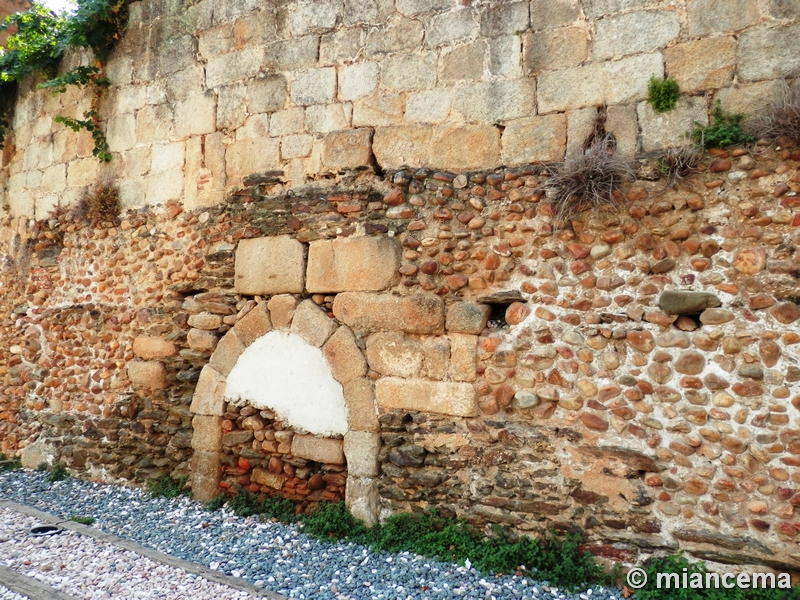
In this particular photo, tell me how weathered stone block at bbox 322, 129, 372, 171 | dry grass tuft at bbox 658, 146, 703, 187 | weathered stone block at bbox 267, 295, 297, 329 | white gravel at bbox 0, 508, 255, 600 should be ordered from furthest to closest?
weathered stone block at bbox 267, 295, 297, 329
weathered stone block at bbox 322, 129, 372, 171
dry grass tuft at bbox 658, 146, 703, 187
white gravel at bbox 0, 508, 255, 600

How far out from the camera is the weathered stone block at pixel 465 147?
3.76 metres

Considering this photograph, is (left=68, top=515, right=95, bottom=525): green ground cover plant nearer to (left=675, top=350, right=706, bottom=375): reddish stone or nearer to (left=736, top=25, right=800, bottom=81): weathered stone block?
(left=675, top=350, right=706, bottom=375): reddish stone

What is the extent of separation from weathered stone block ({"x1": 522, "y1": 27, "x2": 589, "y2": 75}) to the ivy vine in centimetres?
373

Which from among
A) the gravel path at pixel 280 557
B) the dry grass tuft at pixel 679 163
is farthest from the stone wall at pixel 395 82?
the gravel path at pixel 280 557

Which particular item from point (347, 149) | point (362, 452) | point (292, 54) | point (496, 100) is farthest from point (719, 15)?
point (362, 452)

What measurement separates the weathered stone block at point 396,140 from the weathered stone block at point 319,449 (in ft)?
6.14

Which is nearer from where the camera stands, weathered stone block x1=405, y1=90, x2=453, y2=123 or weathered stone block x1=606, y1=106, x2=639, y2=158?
weathered stone block x1=606, y1=106, x2=639, y2=158

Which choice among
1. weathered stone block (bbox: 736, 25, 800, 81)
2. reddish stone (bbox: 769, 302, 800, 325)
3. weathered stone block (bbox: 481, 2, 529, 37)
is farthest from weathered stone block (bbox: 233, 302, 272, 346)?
weathered stone block (bbox: 736, 25, 800, 81)

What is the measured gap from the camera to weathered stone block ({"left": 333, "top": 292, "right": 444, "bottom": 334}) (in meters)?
3.78

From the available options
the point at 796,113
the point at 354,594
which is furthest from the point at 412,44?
the point at 354,594

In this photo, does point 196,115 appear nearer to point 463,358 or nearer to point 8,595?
point 463,358

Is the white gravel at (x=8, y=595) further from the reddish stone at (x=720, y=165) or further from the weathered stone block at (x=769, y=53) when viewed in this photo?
the weathered stone block at (x=769, y=53)

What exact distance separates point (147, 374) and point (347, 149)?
2391 millimetres

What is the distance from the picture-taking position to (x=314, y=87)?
4332mm
